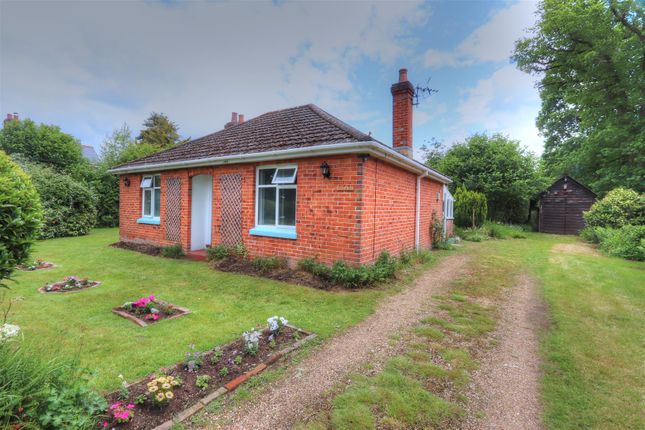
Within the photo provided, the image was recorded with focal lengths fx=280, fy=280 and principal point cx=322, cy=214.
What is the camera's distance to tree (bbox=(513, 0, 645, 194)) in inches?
595

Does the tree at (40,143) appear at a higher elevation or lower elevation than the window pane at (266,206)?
higher

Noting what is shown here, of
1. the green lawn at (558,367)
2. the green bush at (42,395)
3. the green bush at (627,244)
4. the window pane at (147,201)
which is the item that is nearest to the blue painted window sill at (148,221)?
the window pane at (147,201)

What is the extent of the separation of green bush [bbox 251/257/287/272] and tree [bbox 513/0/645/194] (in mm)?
20498

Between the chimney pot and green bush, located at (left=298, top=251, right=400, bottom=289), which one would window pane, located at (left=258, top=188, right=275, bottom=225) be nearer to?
green bush, located at (left=298, top=251, right=400, bottom=289)

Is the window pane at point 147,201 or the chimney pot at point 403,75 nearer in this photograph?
the chimney pot at point 403,75

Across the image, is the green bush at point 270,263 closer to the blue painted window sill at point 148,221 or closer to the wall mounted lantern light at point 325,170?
the wall mounted lantern light at point 325,170

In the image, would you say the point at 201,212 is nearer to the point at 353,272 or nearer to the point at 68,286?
the point at 68,286

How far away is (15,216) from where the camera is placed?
2.66m

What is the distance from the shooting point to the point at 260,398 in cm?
252

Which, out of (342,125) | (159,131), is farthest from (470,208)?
(159,131)

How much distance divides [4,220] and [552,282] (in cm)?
972

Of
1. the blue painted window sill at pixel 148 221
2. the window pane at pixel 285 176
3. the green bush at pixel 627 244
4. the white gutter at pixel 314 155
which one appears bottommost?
the green bush at pixel 627 244

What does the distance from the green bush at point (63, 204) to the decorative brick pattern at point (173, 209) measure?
7642mm

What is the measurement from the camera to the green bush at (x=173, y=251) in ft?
29.4
